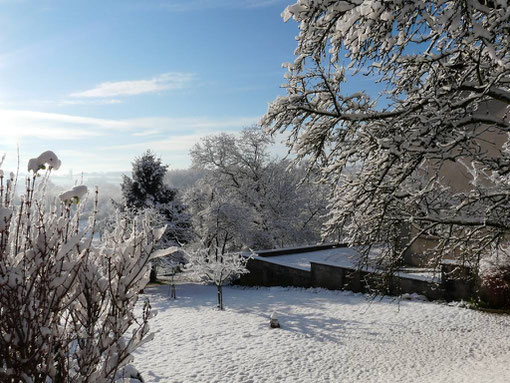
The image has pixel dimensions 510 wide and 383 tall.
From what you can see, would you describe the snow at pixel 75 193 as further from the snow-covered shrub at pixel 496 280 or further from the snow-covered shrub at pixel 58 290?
the snow-covered shrub at pixel 496 280

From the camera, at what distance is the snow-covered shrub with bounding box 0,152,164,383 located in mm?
3035

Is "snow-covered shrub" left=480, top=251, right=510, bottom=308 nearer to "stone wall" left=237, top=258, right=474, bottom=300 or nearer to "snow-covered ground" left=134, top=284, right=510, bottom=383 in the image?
"stone wall" left=237, top=258, right=474, bottom=300

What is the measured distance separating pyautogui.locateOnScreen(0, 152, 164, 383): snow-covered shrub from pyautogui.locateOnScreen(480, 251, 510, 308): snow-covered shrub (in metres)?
13.2

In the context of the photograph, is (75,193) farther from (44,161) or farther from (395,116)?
(395,116)

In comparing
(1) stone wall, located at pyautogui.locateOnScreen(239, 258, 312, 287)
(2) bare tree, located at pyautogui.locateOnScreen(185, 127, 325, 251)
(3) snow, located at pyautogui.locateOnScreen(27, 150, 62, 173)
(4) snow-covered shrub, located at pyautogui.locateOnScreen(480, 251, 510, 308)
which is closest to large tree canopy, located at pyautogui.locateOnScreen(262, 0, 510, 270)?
(3) snow, located at pyautogui.locateOnScreen(27, 150, 62, 173)

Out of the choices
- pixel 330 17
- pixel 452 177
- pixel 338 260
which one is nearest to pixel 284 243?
pixel 338 260

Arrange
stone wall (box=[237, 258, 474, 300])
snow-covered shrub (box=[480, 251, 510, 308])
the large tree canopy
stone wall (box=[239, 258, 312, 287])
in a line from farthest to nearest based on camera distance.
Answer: stone wall (box=[239, 258, 312, 287]), stone wall (box=[237, 258, 474, 300]), snow-covered shrub (box=[480, 251, 510, 308]), the large tree canopy

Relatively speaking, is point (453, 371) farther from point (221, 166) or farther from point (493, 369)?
point (221, 166)

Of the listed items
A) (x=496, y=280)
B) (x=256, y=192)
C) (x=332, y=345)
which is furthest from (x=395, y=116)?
(x=256, y=192)

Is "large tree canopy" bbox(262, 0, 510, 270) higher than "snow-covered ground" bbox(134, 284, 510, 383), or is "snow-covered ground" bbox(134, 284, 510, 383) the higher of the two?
"large tree canopy" bbox(262, 0, 510, 270)

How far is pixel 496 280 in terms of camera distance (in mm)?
13047

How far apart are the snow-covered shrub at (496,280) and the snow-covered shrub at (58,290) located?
1322 cm

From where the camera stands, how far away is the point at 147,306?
11.5 ft

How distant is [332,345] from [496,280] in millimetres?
6525
